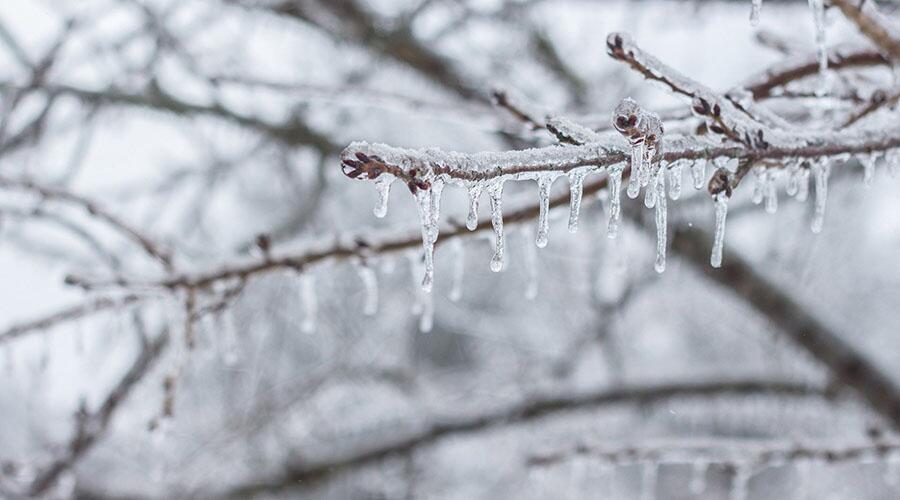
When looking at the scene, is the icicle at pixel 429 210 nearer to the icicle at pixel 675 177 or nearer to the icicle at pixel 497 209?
the icicle at pixel 497 209

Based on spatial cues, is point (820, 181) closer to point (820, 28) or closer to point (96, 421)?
point (820, 28)

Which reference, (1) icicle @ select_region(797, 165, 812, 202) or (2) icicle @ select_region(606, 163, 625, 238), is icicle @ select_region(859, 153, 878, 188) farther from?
(2) icicle @ select_region(606, 163, 625, 238)

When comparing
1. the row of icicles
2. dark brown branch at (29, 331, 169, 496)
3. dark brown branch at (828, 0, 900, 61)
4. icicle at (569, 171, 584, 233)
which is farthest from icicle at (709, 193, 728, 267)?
dark brown branch at (29, 331, 169, 496)

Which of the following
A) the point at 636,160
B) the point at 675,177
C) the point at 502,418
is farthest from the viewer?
the point at 502,418

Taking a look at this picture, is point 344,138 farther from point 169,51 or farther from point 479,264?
point 479,264

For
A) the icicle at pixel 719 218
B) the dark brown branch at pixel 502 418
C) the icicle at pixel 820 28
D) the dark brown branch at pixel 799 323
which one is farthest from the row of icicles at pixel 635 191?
the dark brown branch at pixel 502 418

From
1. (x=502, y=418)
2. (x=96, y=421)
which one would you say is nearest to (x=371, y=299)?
(x=96, y=421)
